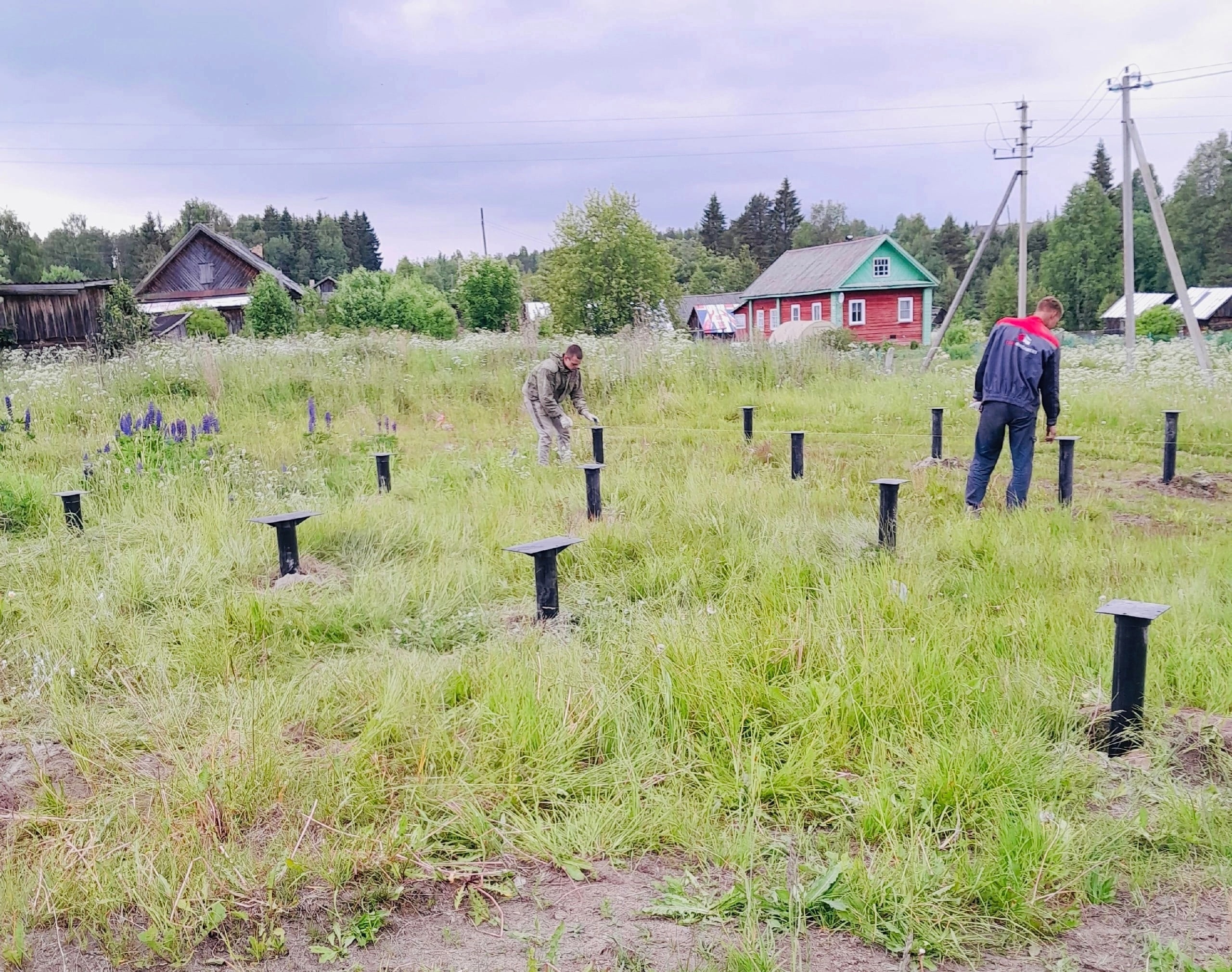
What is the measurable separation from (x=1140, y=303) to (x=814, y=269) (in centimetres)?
2354

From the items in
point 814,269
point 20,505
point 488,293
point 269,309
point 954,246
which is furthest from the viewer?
point 954,246

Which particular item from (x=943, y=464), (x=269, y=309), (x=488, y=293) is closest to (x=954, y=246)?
(x=488, y=293)

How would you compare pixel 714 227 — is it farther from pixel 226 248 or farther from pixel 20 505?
pixel 20 505

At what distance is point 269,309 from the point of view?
32.8 m

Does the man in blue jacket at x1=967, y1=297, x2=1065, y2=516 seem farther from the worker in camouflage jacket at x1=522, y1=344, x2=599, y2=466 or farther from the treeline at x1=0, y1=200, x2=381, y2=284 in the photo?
the treeline at x1=0, y1=200, x2=381, y2=284

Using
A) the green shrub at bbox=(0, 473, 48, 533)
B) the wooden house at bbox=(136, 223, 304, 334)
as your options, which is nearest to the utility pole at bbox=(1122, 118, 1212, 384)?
the green shrub at bbox=(0, 473, 48, 533)

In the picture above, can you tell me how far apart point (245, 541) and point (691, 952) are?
4.34m

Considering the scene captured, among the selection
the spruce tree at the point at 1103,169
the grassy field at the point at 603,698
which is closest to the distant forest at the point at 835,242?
the spruce tree at the point at 1103,169

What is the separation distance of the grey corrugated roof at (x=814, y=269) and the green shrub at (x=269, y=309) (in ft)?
79.9

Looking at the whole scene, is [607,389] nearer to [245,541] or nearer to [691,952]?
[245,541]

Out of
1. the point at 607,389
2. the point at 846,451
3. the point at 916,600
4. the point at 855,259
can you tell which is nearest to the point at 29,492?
the point at 916,600

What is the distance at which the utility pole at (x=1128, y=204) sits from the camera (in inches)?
577

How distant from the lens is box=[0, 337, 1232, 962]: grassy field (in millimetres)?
2314

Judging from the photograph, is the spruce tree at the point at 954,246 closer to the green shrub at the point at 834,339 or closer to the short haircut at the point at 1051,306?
the green shrub at the point at 834,339
